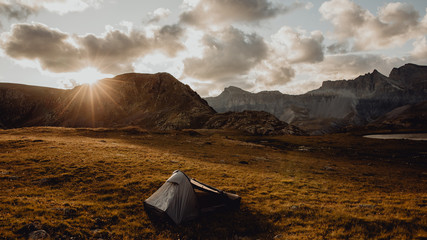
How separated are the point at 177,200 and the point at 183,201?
45 centimetres

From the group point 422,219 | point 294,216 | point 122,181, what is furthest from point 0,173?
point 422,219

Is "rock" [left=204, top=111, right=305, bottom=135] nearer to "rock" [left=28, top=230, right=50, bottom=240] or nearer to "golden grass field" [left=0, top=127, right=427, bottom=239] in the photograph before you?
"golden grass field" [left=0, top=127, right=427, bottom=239]

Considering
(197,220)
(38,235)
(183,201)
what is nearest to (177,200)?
(183,201)

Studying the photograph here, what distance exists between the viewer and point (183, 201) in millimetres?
14867

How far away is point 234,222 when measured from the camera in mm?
14602

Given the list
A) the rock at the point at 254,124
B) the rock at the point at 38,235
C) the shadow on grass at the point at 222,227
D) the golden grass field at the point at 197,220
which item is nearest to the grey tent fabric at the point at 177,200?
the shadow on grass at the point at 222,227

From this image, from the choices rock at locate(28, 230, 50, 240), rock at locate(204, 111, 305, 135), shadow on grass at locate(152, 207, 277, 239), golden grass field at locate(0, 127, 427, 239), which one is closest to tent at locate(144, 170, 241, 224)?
shadow on grass at locate(152, 207, 277, 239)

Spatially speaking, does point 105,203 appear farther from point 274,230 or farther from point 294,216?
point 294,216

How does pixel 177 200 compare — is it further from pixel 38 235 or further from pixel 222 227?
pixel 38 235

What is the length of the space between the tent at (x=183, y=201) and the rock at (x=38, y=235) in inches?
230

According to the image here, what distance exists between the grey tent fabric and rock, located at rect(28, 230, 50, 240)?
19.4ft

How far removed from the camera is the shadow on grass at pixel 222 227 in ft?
42.5

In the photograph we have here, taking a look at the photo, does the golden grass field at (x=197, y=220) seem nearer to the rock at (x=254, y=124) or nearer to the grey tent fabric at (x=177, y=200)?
the grey tent fabric at (x=177, y=200)

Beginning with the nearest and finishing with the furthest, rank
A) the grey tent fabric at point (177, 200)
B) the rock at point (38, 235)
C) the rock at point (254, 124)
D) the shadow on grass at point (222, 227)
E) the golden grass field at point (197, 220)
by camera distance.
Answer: the rock at point (38, 235)
the golden grass field at point (197, 220)
the shadow on grass at point (222, 227)
the grey tent fabric at point (177, 200)
the rock at point (254, 124)
